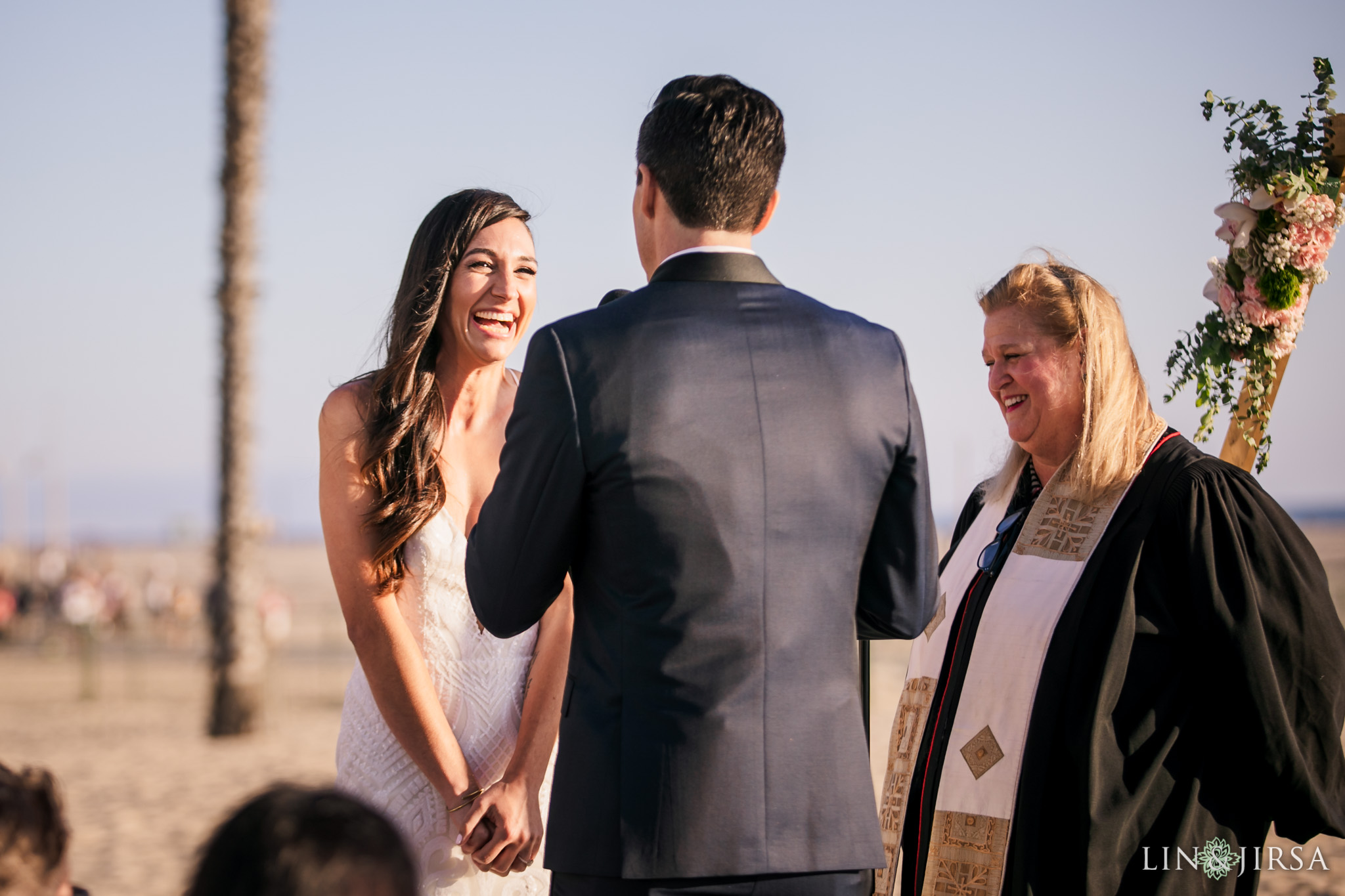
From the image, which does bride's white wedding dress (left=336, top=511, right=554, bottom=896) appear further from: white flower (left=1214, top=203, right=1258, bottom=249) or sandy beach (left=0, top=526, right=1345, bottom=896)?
white flower (left=1214, top=203, right=1258, bottom=249)

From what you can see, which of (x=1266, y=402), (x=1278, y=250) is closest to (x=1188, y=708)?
(x=1266, y=402)

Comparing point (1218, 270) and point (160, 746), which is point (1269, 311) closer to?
point (1218, 270)

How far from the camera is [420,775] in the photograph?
294 centimetres

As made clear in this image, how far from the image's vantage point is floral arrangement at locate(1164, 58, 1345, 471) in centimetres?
339

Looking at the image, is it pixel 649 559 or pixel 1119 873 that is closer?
pixel 649 559

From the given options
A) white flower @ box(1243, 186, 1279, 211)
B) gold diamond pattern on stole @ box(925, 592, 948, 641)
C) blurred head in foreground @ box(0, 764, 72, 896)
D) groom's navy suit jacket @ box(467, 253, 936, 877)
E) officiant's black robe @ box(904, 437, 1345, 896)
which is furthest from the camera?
gold diamond pattern on stole @ box(925, 592, 948, 641)

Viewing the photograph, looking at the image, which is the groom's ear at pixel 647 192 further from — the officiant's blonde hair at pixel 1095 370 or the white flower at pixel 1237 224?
the white flower at pixel 1237 224

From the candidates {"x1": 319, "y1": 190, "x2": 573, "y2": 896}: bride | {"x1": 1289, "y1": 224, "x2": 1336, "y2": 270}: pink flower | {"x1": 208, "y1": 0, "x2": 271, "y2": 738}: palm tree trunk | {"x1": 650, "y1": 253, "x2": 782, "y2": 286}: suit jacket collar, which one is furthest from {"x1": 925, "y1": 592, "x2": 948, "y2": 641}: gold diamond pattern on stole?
{"x1": 208, "y1": 0, "x2": 271, "y2": 738}: palm tree trunk

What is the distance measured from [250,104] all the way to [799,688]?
12.4m

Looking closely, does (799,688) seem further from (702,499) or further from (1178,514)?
(1178,514)

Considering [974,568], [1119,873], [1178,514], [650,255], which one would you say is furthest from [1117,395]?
[650,255]

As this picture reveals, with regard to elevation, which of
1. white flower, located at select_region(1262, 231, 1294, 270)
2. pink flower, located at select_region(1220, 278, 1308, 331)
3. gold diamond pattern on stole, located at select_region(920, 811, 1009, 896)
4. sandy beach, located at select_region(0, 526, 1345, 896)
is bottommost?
sandy beach, located at select_region(0, 526, 1345, 896)

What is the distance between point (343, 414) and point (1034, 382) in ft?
6.35

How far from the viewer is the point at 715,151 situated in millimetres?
2086
